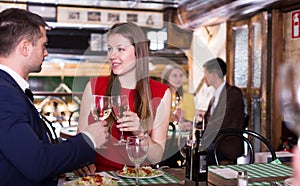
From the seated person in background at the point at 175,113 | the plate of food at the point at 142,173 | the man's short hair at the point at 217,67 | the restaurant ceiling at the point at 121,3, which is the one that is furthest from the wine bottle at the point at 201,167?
the restaurant ceiling at the point at 121,3

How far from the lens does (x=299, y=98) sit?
0.67m

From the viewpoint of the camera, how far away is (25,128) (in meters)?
1.35

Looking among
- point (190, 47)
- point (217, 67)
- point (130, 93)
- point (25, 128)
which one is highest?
point (190, 47)

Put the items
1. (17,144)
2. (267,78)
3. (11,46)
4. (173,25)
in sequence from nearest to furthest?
1. (17,144)
2. (11,46)
3. (267,78)
4. (173,25)

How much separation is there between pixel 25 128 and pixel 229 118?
9.73 ft

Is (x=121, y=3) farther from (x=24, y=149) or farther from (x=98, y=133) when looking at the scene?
(x=24, y=149)

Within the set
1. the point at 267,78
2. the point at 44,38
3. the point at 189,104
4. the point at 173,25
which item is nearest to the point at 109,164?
A: the point at 44,38

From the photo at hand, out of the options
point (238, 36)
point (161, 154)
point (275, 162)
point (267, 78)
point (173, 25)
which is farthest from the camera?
point (173, 25)

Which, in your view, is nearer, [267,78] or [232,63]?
[267,78]

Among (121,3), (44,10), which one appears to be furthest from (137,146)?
(121,3)

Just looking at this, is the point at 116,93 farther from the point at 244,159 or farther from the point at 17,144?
the point at 244,159

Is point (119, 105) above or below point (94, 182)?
above

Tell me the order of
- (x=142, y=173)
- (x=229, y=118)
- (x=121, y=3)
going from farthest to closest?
1. (x=121, y=3)
2. (x=229, y=118)
3. (x=142, y=173)

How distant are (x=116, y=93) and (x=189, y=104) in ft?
13.2
